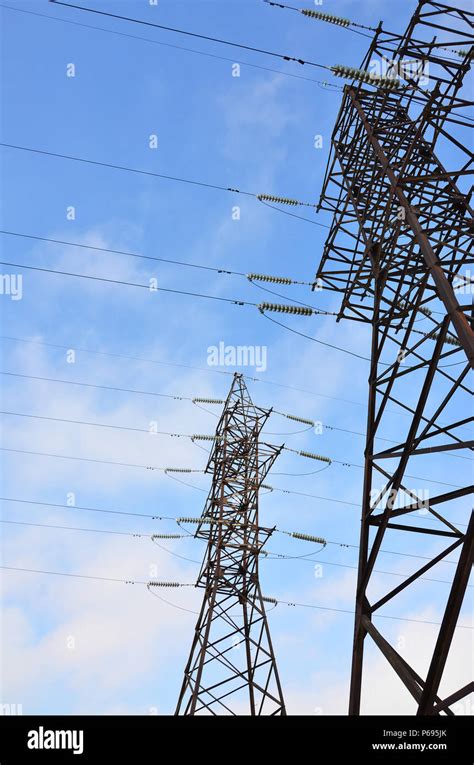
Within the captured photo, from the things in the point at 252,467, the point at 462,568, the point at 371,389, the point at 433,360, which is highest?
the point at 252,467

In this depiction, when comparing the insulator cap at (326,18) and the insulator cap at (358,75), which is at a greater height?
the insulator cap at (326,18)

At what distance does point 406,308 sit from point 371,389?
1.72 meters

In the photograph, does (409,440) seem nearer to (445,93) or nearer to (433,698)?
(433,698)

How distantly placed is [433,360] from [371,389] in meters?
2.11

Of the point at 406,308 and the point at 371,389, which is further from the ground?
the point at 406,308

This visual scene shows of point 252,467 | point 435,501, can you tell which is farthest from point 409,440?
point 252,467

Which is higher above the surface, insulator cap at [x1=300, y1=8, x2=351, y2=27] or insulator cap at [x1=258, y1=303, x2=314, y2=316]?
insulator cap at [x1=300, y1=8, x2=351, y2=27]

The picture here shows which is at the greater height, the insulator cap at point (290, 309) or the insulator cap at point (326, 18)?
the insulator cap at point (326, 18)

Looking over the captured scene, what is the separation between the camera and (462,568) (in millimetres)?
5418

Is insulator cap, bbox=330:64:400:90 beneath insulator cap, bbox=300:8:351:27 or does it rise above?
beneath
